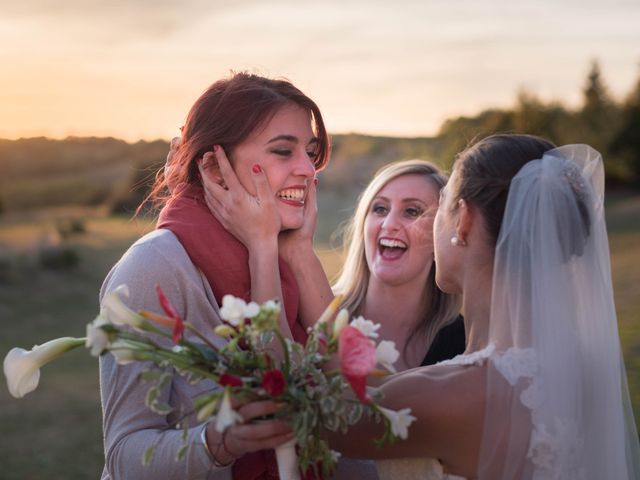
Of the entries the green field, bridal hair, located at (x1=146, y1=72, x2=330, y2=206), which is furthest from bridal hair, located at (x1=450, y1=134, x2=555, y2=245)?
the green field

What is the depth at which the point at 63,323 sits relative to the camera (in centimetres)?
1809

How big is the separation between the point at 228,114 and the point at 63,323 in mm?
15573

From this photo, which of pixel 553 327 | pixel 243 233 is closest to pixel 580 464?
pixel 553 327

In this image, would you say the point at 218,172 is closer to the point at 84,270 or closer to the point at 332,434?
the point at 332,434

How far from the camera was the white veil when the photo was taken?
9.41 feet

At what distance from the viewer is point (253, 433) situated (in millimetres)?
2543

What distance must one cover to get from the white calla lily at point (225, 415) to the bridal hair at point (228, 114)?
155cm

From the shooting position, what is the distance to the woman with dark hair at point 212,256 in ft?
9.54

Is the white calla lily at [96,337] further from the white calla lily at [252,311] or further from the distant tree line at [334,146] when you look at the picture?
the distant tree line at [334,146]

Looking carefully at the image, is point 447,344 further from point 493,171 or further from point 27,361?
point 27,361

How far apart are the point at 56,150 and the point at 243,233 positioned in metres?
26.8

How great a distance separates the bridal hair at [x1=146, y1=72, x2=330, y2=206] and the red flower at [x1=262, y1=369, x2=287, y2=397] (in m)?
1.48

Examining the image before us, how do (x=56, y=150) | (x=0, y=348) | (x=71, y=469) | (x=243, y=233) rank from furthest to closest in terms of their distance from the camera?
(x=56, y=150) < (x=0, y=348) < (x=71, y=469) < (x=243, y=233)

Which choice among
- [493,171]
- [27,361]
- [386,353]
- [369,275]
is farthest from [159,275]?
[369,275]
